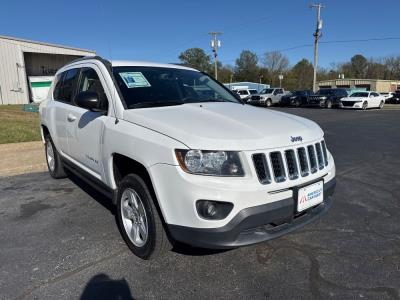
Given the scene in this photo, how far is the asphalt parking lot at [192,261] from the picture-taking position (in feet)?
9.19

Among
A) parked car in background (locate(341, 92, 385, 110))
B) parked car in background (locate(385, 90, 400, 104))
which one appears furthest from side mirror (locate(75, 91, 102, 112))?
parked car in background (locate(385, 90, 400, 104))

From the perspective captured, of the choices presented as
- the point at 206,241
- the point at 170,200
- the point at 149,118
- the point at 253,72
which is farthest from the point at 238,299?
the point at 253,72

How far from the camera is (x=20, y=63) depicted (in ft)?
93.6

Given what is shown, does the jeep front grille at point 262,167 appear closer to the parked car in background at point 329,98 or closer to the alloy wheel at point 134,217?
the alloy wheel at point 134,217

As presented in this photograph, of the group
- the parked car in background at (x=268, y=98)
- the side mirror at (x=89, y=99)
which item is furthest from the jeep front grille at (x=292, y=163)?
the parked car in background at (x=268, y=98)

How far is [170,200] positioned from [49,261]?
1.48 m

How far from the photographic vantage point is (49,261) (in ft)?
10.7

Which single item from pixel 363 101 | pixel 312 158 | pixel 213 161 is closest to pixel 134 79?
pixel 213 161

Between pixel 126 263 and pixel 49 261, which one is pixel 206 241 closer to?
pixel 126 263

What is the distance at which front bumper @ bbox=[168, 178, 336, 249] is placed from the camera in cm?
262

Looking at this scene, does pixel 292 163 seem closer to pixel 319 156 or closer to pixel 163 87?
pixel 319 156

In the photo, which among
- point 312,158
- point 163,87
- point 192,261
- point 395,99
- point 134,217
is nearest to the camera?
point 312,158

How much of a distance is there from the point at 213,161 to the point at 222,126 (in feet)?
1.38

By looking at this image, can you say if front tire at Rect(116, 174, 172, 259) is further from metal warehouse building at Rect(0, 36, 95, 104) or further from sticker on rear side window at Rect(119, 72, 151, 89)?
metal warehouse building at Rect(0, 36, 95, 104)
